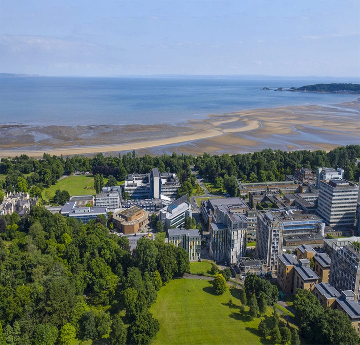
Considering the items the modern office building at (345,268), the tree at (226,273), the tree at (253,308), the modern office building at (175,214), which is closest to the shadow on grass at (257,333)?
the tree at (253,308)

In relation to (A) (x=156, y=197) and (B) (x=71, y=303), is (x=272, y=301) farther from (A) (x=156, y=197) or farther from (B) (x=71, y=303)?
(A) (x=156, y=197)

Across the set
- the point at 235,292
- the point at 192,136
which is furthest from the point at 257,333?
the point at 192,136

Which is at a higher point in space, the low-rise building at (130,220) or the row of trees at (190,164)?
the row of trees at (190,164)

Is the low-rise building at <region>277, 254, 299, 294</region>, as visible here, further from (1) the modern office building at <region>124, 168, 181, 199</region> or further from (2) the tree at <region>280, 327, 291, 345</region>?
(1) the modern office building at <region>124, 168, 181, 199</region>

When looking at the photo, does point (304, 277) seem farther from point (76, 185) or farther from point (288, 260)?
point (76, 185)

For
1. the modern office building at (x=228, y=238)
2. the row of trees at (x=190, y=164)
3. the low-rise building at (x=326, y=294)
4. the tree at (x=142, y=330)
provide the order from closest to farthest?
1. the tree at (x=142, y=330)
2. the low-rise building at (x=326, y=294)
3. the modern office building at (x=228, y=238)
4. the row of trees at (x=190, y=164)

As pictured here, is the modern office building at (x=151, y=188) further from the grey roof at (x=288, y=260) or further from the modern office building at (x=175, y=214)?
the grey roof at (x=288, y=260)

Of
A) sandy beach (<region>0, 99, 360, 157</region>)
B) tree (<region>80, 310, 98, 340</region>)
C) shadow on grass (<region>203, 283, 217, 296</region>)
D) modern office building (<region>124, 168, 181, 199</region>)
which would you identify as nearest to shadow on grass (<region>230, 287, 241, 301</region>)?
shadow on grass (<region>203, 283, 217, 296</region>)

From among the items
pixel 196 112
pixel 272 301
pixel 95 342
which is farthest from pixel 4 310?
pixel 196 112
